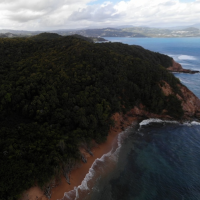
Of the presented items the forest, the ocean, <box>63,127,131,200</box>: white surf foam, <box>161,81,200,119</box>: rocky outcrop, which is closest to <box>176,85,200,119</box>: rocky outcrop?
<box>161,81,200,119</box>: rocky outcrop

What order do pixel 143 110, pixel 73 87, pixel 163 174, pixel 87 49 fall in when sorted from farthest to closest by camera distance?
pixel 87 49 < pixel 143 110 < pixel 73 87 < pixel 163 174

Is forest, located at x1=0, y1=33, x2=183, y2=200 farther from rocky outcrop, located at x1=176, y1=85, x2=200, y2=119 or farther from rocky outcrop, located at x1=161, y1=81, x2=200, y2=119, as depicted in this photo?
rocky outcrop, located at x1=176, y1=85, x2=200, y2=119

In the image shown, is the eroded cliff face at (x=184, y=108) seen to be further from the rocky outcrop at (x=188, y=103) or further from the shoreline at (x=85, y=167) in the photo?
the shoreline at (x=85, y=167)

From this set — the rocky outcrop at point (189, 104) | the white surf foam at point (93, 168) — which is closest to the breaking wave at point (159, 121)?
the rocky outcrop at point (189, 104)

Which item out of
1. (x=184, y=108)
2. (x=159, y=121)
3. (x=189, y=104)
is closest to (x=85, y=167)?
(x=159, y=121)

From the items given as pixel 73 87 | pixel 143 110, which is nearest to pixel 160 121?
pixel 143 110

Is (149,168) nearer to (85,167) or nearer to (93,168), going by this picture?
(93,168)

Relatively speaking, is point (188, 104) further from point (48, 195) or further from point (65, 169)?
point (48, 195)
